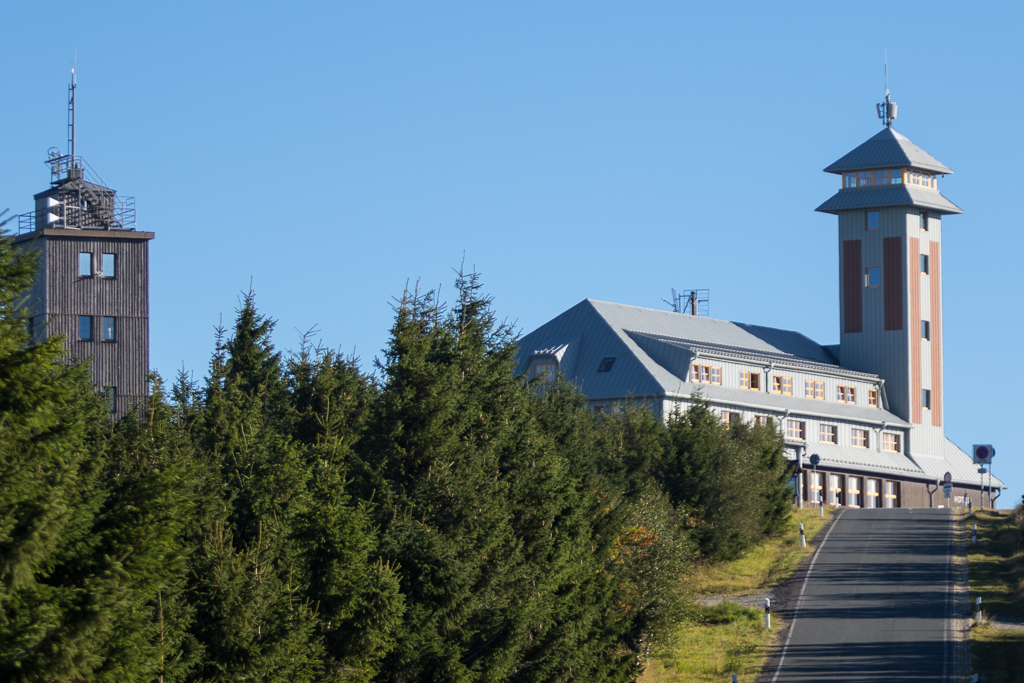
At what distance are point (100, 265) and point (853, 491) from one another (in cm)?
4222

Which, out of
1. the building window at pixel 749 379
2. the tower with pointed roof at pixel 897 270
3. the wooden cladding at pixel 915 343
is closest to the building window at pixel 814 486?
the building window at pixel 749 379

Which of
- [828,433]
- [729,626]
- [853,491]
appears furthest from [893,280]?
[729,626]

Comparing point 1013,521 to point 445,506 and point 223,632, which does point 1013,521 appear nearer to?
point 445,506

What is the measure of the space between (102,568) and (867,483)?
63744 millimetres

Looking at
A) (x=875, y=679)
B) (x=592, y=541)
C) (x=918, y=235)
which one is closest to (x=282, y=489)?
(x=592, y=541)

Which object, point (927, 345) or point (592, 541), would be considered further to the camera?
point (927, 345)

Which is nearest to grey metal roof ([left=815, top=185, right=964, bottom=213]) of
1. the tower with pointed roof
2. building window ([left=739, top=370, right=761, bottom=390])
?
the tower with pointed roof

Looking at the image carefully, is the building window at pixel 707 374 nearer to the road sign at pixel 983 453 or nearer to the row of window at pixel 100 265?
the road sign at pixel 983 453

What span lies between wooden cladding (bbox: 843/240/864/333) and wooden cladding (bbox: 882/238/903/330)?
164cm

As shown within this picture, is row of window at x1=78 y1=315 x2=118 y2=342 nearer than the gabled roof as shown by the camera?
Yes

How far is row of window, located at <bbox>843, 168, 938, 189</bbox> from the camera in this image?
8100 centimetres

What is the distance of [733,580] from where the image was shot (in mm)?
50250

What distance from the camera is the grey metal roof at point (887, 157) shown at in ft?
265

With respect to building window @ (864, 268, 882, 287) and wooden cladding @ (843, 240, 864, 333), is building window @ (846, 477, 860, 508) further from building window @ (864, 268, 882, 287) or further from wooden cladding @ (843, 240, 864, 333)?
building window @ (864, 268, 882, 287)
